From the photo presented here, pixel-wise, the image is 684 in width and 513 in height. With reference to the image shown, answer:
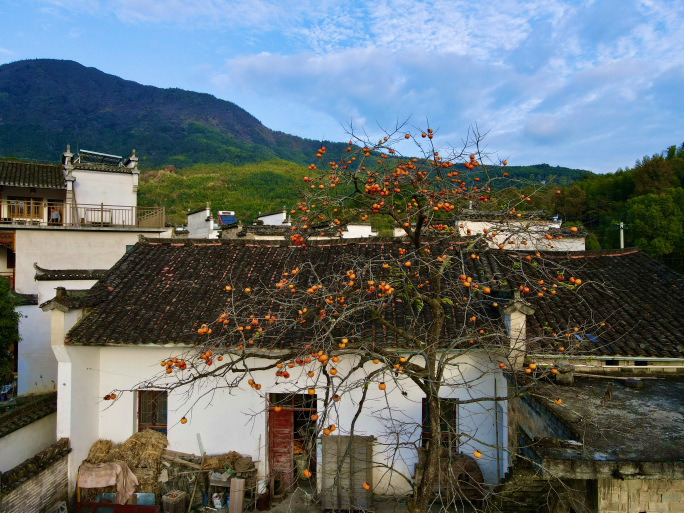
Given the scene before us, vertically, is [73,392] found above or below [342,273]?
below

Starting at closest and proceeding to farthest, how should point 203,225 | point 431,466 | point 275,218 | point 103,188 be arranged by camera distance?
point 431,466
point 103,188
point 203,225
point 275,218

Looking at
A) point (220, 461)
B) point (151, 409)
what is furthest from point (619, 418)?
point (151, 409)

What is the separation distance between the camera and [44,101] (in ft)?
358

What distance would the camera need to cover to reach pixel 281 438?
9.20 m

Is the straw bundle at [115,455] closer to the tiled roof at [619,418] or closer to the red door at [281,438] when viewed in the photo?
the red door at [281,438]

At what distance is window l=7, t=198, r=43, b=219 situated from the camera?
60.6ft

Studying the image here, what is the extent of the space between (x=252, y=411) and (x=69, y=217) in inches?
585

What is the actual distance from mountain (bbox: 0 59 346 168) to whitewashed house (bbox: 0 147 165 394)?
117 feet

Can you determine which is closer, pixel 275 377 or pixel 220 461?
pixel 275 377

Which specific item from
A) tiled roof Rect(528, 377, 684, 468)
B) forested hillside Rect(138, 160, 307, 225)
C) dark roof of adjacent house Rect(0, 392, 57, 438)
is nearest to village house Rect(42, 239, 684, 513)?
tiled roof Rect(528, 377, 684, 468)

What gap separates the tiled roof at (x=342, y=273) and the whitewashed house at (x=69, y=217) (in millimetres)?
5739

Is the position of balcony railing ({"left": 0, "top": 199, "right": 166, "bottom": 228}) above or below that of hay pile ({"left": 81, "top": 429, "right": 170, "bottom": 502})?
above

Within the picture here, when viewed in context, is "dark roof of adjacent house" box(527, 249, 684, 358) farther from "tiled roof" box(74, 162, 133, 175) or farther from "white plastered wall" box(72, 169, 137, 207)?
"tiled roof" box(74, 162, 133, 175)

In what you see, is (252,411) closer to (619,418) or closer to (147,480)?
(147,480)
